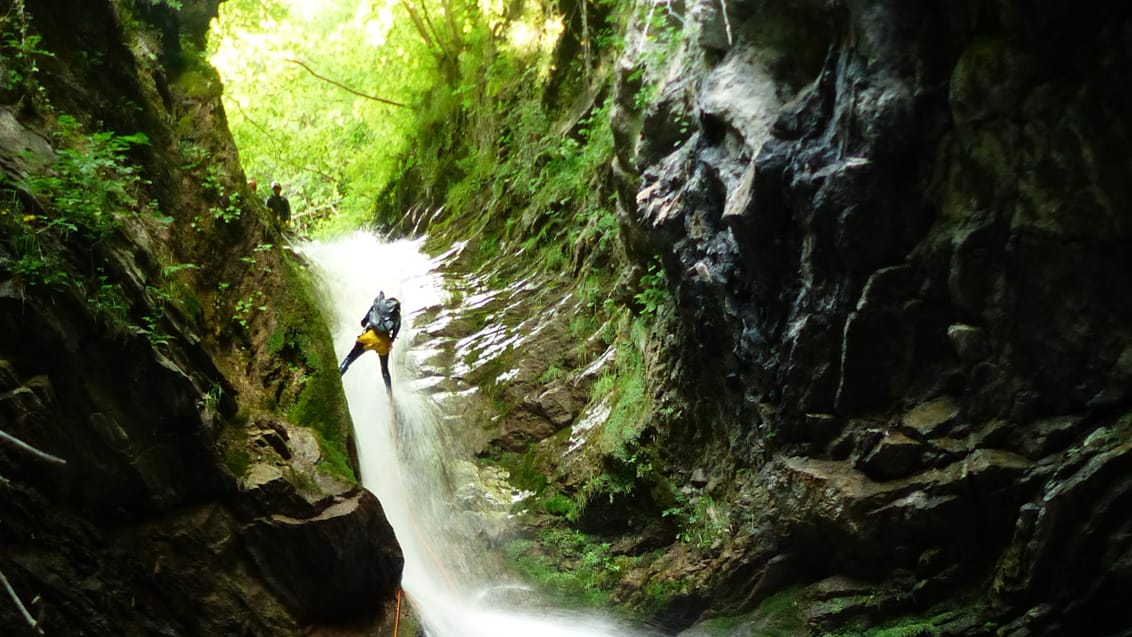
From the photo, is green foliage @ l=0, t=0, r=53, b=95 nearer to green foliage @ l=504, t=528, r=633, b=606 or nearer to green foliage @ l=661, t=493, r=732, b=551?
green foliage @ l=504, t=528, r=633, b=606

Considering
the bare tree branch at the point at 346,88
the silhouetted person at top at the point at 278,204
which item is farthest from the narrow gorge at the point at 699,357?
the bare tree branch at the point at 346,88

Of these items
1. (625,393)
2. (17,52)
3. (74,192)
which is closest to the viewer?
(74,192)

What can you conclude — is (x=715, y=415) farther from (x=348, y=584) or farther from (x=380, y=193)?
(x=380, y=193)

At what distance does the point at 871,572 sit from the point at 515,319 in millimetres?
6604

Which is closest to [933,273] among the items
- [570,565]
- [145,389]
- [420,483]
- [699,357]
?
[699,357]

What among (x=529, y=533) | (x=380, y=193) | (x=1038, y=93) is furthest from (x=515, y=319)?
(x=380, y=193)

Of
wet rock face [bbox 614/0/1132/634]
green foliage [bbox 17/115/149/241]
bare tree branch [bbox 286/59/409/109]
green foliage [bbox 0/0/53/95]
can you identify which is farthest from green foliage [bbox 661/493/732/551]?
bare tree branch [bbox 286/59/409/109]

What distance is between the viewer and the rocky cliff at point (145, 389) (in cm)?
407

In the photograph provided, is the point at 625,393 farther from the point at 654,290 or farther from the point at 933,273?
the point at 933,273

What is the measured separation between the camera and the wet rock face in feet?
14.4

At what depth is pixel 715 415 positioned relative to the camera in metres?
7.51

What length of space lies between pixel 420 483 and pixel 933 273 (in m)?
6.46

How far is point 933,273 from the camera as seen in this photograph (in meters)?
5.15

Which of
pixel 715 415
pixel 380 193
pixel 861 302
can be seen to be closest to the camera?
pixel 861 302
